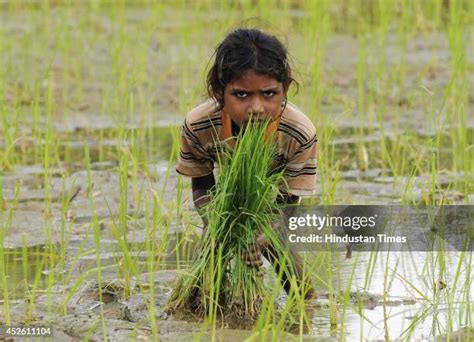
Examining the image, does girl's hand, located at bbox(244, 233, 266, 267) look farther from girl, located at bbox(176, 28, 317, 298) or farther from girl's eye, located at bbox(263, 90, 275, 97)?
girl's eye, located at bbox(263, 90, 275, 97)

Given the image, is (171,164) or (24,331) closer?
(24,331)

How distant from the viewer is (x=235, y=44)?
3604 mm

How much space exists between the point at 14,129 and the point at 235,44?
2.39 metres

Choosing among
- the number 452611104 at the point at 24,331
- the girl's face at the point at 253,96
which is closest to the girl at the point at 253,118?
the girl's face at the point at 253,96

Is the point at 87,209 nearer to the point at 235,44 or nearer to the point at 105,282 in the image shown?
the point at 105,282

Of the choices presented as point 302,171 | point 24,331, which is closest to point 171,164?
point 302,171

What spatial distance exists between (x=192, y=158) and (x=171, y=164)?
1.51 metres

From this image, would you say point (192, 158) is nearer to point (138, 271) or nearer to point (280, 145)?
point (280, 145)

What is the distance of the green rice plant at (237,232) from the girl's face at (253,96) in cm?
6

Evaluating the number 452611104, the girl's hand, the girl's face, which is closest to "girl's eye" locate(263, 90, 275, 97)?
the girl's face

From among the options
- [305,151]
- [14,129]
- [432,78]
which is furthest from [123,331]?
[432,78]

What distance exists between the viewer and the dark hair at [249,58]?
356cm

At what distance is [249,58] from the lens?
3.56 m

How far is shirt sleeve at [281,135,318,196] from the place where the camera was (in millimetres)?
3760
